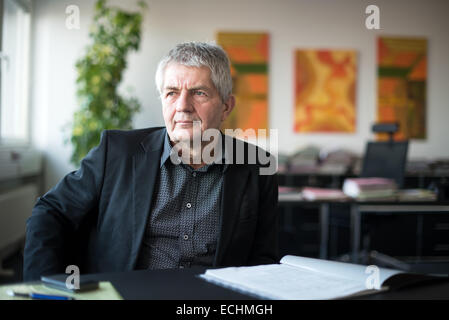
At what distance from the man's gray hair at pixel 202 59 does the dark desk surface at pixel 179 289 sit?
0.73m

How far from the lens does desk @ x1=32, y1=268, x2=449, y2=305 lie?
2.50ft

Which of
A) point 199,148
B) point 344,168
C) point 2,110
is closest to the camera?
point 199,148

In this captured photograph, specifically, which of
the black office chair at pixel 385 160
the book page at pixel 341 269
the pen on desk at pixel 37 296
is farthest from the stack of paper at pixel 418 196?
the pen on desk at pixel 37 296

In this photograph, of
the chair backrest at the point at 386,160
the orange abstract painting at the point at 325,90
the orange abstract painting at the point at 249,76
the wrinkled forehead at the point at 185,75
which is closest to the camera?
the wrinkled forehead at the point at 185,75

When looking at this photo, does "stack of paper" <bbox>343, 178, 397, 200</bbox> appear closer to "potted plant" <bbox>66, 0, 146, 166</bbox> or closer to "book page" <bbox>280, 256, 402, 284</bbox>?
"book page" <bbox>280, 256, 402, 284</bbox>

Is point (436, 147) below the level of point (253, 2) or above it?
below

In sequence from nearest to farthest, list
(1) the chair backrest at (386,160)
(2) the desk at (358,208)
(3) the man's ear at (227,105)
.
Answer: (3) the man's ear at (227,105), (2) the desk at (358,208), (1) the chair backrest at (386,160)

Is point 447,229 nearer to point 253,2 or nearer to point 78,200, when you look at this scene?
point 253,2

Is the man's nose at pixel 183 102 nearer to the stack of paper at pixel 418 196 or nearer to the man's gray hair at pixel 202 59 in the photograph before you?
the man's gray hair at pixel 202 59

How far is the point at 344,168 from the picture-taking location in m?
4.80

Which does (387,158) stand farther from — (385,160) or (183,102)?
(183,102)

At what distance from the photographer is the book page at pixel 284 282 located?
0.76 meters

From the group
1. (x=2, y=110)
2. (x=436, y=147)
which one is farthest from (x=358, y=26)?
(x=2, y=110)

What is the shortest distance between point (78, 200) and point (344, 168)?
3842 millimetres
